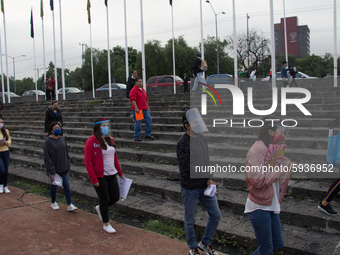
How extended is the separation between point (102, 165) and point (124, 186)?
22.2 inches

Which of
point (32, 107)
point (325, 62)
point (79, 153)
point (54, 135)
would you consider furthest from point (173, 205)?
point (325, 62)

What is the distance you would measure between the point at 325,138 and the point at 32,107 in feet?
53.1

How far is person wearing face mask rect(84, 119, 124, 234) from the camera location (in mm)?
4270

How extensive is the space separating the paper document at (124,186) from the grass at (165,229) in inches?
25.0

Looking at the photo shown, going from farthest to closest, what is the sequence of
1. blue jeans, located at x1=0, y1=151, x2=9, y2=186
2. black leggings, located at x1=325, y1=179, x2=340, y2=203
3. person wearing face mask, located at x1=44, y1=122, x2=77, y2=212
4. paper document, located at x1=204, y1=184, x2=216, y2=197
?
blue jeans, located at x1=0, y1=151, x2=9, y2=186
person wearing face mask, located at x1=44, y1=122, x2=77, y2=212
black leggings, located at x1=325, y1=179, x2=340, y2=203
paper document, located at x1=204, y1=184, x2=216, y2=197

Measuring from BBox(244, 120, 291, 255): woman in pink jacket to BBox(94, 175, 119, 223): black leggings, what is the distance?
7.47ft

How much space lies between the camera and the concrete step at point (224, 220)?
3.62 metres

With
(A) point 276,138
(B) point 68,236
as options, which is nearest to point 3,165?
(B) point 68,236

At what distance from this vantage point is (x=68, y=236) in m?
4.38

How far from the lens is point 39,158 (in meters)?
9.55

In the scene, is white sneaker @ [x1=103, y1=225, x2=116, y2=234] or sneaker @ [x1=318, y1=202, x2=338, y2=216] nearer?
sneaker @ [x1=318, y1=202, x2=338, y2=216]

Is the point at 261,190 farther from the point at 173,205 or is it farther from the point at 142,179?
the point at 142,179

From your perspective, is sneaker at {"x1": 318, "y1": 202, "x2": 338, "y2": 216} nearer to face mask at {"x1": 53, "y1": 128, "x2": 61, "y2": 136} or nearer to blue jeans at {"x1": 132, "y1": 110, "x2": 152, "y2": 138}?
face mask at {"x1": 53, "y1": 128, "x2": 61, "y2": 136}

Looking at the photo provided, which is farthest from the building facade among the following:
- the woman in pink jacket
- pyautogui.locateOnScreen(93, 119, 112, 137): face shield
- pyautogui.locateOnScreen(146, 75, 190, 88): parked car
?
the woman in pink jacket
